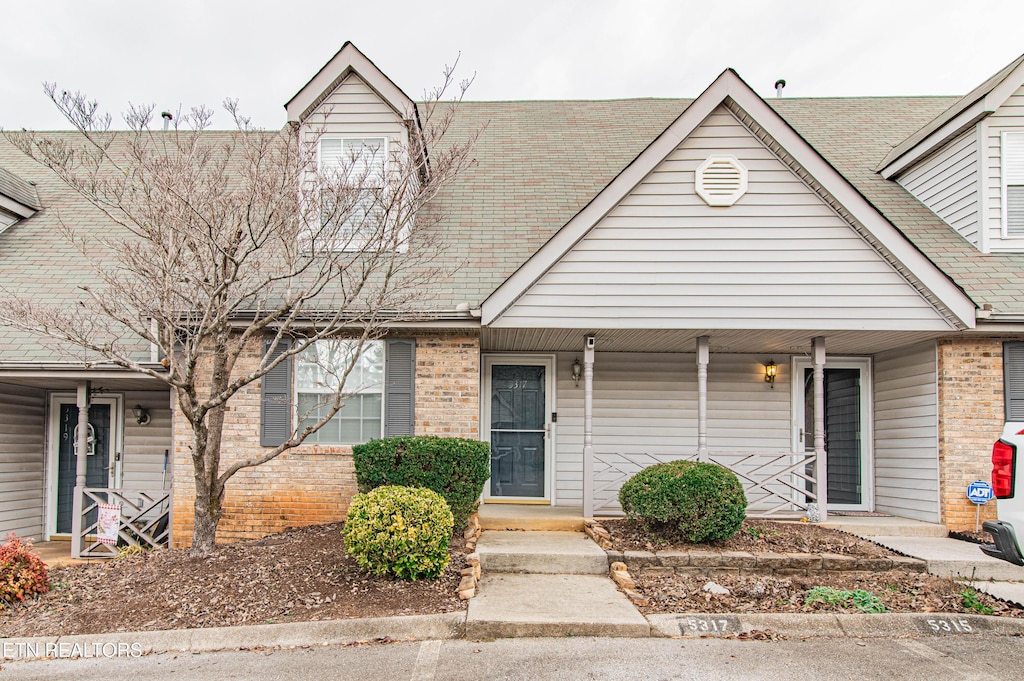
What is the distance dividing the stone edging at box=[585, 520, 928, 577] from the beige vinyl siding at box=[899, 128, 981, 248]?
5.20m

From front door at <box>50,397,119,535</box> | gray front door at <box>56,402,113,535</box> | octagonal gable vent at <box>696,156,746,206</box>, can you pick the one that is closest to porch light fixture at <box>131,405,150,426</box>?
front door at <box>50,397,119,535</box>

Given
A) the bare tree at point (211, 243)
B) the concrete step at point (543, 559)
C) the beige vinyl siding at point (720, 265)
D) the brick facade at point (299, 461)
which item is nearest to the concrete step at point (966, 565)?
the beige vinyl siding at point (720, 265)

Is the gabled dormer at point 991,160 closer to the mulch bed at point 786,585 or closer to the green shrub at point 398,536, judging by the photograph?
the mulch bed at point 786,585

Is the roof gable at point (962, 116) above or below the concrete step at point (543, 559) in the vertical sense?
above

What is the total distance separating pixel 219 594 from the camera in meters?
6.12

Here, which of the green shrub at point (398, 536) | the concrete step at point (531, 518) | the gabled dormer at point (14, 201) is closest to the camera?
the green shrub at point (398, 536)

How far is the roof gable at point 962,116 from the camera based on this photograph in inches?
368

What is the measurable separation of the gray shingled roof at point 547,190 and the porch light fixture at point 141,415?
1.73 m

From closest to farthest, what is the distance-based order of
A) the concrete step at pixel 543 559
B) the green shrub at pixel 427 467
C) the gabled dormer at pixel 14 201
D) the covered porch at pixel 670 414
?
the concrete step at pixel 543 559
the green shrub at pixel 427 467
the covered porch at pixel 670 414
the gabled dormer at pixel 14 201

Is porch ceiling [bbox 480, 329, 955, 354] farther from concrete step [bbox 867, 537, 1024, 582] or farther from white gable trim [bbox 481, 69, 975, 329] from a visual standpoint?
concrete step [bbox 867, 537, 1024, 582]

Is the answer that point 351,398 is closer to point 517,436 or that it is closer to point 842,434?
point 517,436

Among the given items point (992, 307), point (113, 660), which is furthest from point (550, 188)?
point (113, 660)

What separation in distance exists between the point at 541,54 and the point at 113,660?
510 inches

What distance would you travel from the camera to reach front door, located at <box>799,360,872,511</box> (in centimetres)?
1047
